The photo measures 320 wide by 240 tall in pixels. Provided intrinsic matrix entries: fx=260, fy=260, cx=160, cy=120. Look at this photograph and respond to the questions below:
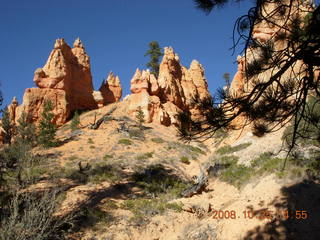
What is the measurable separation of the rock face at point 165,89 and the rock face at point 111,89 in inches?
303

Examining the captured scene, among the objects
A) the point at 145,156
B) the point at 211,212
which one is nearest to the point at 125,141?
the point at 145,156

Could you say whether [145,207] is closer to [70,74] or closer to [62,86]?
[62,86]

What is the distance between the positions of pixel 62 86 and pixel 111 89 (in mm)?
11668

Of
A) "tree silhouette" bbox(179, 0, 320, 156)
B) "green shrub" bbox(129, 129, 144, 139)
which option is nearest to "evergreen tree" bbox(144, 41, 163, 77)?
"green shrub" bbox(129, 129, 144, 139)

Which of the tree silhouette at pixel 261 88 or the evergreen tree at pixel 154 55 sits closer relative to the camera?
the tree silhouette at pixel 261 88

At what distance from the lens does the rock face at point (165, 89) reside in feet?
113

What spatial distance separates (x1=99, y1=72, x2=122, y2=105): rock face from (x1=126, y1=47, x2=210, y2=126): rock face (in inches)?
303

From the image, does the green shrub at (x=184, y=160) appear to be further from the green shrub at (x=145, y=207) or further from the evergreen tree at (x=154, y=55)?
the evergreen tree at (x=154, y=55)

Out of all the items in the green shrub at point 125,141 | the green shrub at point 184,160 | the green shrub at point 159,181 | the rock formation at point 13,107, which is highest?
the rock formation at point 13,107

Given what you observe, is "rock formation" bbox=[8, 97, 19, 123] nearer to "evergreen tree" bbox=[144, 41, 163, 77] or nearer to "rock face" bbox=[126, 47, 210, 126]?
"rock face" bbox=[126, 47, 210, 126]

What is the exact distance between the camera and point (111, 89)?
4662 cm

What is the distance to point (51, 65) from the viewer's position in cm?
3609

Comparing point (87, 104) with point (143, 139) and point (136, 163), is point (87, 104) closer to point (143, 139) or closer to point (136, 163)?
point (143, 139)

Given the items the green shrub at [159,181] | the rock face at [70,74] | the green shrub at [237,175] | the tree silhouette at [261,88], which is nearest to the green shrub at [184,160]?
the green shrub at [159,181]
